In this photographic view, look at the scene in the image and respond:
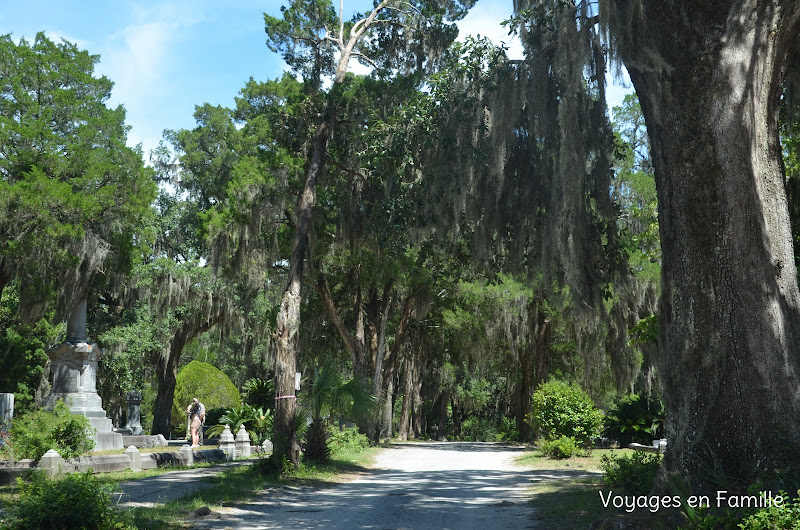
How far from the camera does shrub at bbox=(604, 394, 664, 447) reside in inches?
890

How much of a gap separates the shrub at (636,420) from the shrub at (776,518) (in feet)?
58.8

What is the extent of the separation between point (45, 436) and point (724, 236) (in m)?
11.7

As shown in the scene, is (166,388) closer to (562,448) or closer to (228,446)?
(228,446)

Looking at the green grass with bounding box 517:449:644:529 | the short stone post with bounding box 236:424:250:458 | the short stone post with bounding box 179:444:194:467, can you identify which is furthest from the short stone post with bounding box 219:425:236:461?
the green grass with bounding box 517:449:644:529

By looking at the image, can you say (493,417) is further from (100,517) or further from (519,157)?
(100,517)

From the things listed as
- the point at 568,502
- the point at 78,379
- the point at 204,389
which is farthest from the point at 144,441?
the point at 568,502

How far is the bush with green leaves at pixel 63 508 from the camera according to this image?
6.11 metres

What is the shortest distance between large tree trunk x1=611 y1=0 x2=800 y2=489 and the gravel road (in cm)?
266

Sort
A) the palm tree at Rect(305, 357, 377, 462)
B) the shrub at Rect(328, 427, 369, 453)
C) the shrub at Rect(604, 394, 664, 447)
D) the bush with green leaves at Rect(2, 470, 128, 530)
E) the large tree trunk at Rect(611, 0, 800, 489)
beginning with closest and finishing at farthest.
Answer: the bush with green leaves at Rect(2, 470, 128, 530), the large tree trunk at Rect(611, 0, 800, 489), the palm tree at Rect(305, 357, 377, 462), the shrub at Rect(328, 427, 369, 453), the shrub at Rect(604, 394, 664, 447)

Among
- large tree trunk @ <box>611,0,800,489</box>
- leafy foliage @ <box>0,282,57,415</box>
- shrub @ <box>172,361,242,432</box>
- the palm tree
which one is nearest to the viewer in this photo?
large tree trunk @ <box>611,0,800,489</box>

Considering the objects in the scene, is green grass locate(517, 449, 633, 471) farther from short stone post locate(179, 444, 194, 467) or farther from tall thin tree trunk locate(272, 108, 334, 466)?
short stone post locate(179, 444, 194, 467)

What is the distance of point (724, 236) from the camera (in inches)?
265

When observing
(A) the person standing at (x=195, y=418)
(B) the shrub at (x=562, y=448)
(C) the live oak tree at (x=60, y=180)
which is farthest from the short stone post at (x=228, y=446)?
(B) the shrub at (x=562, y=448)

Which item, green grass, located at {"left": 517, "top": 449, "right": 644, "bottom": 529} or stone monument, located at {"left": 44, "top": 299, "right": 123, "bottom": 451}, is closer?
green grass, located at {"left": 517, "top": 449, "right": 644, "bottom": 529}
